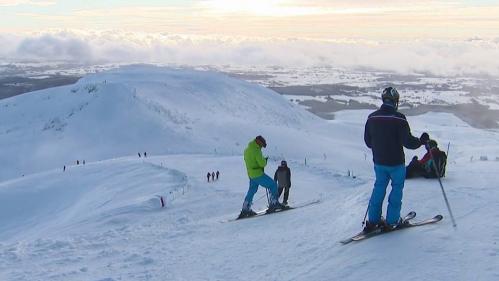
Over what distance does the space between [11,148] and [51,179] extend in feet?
90.7

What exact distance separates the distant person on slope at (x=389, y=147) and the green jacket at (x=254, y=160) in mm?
4650

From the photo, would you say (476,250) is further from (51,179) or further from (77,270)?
(51,179)

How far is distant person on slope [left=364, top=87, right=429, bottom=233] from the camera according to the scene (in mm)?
8109

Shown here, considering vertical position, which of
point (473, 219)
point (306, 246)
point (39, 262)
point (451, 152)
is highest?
point (473, 219)

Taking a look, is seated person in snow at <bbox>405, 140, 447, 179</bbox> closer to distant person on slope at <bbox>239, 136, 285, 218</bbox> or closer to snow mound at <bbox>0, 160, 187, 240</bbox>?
distant person on slope at <bbox>239, 136, 285, 218</bbox>

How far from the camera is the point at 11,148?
50438mm

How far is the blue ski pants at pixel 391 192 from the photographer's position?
27.4 feet

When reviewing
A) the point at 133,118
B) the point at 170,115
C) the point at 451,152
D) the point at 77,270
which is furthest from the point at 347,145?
the point at 77,270

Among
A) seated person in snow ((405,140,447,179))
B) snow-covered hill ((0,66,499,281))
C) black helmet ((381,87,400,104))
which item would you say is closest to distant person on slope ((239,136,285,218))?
snow-covered hill ((0,66,499,281))

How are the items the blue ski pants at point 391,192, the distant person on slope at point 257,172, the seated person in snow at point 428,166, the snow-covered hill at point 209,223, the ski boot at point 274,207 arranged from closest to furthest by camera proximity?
the snow-covered hill at point 209,223 < the blue ski pants at point 391,192 < the distant person on slope at point 257,172 < the seated person in snow at point 428,166 < the ski boot at point 274,207

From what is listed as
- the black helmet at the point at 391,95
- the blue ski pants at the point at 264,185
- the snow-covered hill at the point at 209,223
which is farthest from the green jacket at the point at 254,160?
the black helmet at the point at 391,95

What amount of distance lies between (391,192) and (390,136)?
37.5 inches

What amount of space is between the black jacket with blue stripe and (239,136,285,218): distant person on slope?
184 inches

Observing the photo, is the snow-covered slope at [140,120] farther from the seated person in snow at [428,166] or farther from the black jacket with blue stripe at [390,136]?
the black jacket with blue stripe at [390,136]
